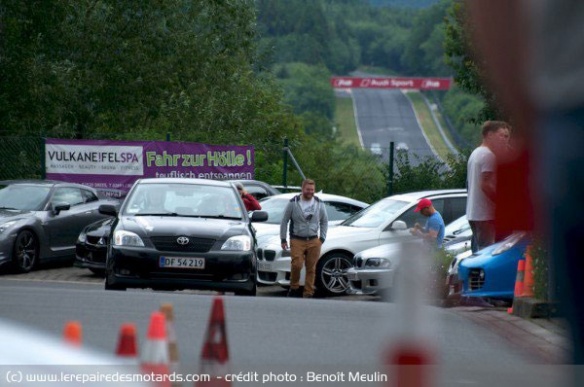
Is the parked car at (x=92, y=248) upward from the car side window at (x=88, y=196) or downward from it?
downward

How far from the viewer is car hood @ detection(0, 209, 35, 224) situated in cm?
1903

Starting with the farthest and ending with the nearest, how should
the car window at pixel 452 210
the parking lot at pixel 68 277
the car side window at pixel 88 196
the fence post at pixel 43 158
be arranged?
the fence post at pixel 43 158 < the car side window at pixel 88 196 < the car window at pixel 452 210 < the parking lot at pixel 68 277

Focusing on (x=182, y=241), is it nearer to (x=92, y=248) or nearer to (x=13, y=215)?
(x=92, y=248)

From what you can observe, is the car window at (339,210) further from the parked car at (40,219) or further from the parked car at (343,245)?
the parked car at (40,219)

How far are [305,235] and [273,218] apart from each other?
297 cm

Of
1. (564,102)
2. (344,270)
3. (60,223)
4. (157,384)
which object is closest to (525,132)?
(564,102)

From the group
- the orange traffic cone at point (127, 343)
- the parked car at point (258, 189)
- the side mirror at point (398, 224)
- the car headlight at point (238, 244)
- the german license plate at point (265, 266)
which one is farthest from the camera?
the parked car at point (258, 189)

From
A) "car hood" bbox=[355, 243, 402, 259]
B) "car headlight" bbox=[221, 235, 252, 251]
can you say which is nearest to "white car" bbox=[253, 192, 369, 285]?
"car hood" bbox=[355, 243, 402, 259]

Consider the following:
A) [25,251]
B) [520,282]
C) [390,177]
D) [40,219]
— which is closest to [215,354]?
[520,282]

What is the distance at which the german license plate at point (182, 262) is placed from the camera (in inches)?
537

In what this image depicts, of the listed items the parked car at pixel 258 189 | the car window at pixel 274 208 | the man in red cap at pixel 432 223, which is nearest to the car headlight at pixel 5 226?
the car window at pixel 274 208

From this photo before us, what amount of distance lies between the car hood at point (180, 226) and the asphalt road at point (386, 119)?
103m

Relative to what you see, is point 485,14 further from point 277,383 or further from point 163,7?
point 163,7

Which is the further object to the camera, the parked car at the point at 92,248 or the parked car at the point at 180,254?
the parked car at the point at 92,248
